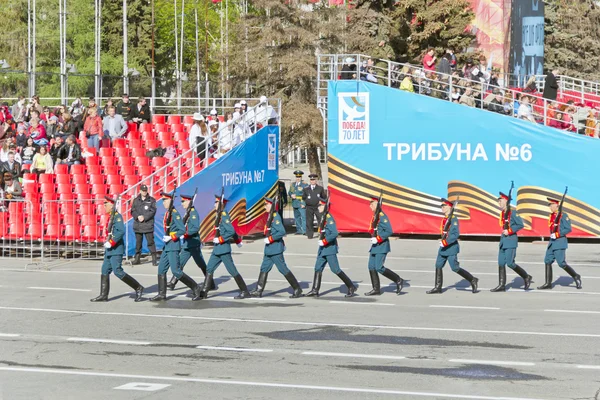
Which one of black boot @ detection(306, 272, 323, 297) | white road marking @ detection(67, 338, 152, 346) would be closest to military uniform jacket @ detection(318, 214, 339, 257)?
black boot @ detection(306, 272, 323, 297)

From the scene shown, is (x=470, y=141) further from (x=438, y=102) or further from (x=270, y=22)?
(x=270, y=22)

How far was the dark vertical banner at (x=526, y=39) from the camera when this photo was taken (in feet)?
128

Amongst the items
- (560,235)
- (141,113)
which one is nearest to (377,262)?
(560,235)

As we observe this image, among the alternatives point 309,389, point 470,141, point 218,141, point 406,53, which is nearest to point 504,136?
point 470,141

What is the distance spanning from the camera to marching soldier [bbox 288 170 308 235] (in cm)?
2923

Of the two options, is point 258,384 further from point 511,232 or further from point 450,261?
point 511,232

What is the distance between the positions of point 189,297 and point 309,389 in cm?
792

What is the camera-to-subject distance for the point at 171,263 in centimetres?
1875

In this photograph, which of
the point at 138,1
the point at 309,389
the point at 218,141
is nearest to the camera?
the point at 309,389

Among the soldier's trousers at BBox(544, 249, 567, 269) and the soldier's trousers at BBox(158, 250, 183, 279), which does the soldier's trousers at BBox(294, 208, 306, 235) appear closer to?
the soldier's trousers at BBox(544, 249, 567, 269)

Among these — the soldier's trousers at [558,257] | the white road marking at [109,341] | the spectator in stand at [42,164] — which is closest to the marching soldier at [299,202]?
the spectator in stand at [42,164]

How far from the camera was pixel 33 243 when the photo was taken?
2591 centimetres

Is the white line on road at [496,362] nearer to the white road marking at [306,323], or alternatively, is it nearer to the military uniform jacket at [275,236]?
the white road marking at [306,323]

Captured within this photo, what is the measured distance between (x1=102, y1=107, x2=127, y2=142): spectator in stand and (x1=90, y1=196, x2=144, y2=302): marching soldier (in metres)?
10.8
